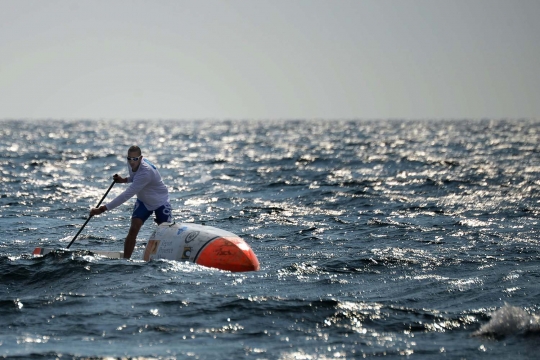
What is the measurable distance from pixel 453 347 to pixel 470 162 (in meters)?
31.6

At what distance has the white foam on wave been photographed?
941 centimetres

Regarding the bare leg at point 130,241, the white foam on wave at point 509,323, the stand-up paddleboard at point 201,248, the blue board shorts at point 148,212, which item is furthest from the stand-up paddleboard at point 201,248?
the white foam on wave at point 509,323

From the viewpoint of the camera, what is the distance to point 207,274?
1237 centimetres

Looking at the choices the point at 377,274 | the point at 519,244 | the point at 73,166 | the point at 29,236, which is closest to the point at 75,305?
the point at 377,274

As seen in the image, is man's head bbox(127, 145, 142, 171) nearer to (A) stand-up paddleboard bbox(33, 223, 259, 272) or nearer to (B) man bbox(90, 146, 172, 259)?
(B) man bbox(90, 146, 172, 259)

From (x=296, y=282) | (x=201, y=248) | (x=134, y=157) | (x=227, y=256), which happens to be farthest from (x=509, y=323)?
(x=134, y=157)

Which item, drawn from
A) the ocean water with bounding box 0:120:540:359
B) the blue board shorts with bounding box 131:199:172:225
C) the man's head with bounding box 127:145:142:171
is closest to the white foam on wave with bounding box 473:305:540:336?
the ocean water with bounding box 0:120:540:359

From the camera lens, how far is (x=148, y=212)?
1417cm

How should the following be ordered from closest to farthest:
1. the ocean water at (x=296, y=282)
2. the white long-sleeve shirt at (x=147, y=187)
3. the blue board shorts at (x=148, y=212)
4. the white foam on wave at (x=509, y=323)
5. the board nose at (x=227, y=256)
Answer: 1. the ocean water at (x=296, y=282)
2. the white foam on wave at (x=509, y=323)
3. the board nose at (x=227, y=256)
4. the white long-sleeve shirt at (x=147, y=187)
5. the blue board shorts at (x=148, y=212)

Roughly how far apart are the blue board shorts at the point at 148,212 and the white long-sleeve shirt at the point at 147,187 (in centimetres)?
8

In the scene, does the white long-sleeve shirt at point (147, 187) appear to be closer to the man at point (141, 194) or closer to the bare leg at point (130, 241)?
the man at point (141, 194)

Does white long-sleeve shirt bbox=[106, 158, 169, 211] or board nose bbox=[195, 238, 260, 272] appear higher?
white long-sleeve shirt bbox=[106, 158, 169, 211]

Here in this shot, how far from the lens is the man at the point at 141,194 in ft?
45.3

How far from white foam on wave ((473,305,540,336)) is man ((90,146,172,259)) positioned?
21.0ft
